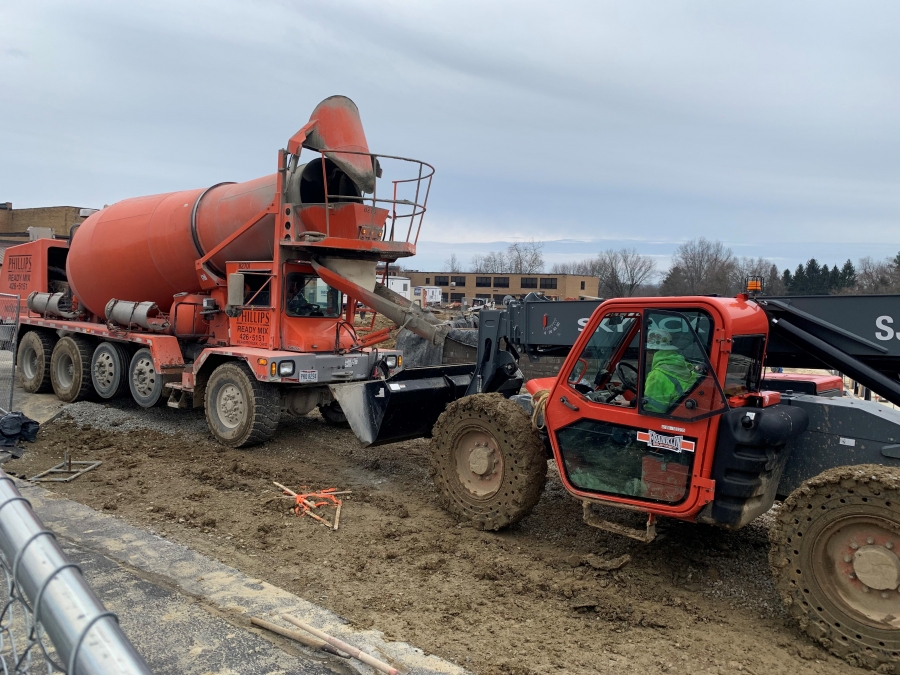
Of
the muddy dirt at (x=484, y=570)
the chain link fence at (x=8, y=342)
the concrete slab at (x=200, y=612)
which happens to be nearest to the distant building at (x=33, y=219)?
the chain link fence at (x=8, y=342)

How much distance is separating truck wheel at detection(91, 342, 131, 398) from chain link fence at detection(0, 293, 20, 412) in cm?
115

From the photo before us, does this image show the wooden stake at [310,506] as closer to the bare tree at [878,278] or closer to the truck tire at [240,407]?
the truck tire at [240,407]

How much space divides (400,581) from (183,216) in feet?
22.7

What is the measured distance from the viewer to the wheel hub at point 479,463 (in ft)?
19.3

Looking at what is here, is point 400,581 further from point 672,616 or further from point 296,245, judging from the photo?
point 296,245

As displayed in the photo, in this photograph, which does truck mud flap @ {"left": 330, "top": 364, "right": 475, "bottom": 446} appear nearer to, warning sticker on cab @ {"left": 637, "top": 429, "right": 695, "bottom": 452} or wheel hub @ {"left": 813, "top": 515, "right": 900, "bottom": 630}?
warning sticker on cab @ {"left": 637, "top": 429, "right": 695, "bottom": 452}

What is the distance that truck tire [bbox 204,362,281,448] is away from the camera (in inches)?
332

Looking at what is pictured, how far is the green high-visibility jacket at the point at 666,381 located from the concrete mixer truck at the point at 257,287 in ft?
13.1

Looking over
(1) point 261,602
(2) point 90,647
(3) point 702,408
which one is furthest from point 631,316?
(2) point 90,647

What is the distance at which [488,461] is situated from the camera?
5887mm

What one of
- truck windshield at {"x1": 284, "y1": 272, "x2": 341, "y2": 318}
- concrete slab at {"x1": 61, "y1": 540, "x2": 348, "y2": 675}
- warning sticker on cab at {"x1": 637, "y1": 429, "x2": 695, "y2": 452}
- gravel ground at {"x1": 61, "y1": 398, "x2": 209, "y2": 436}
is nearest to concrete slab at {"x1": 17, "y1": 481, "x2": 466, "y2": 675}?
concrete slab at {"x1": 61, "y1": 540, "x2": 348, "y2": 675}

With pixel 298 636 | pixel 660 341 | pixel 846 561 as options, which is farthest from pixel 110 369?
pixel 846 561

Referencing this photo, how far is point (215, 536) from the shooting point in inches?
223

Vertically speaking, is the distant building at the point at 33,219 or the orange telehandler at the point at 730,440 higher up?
the distant building at the point at 33,219
